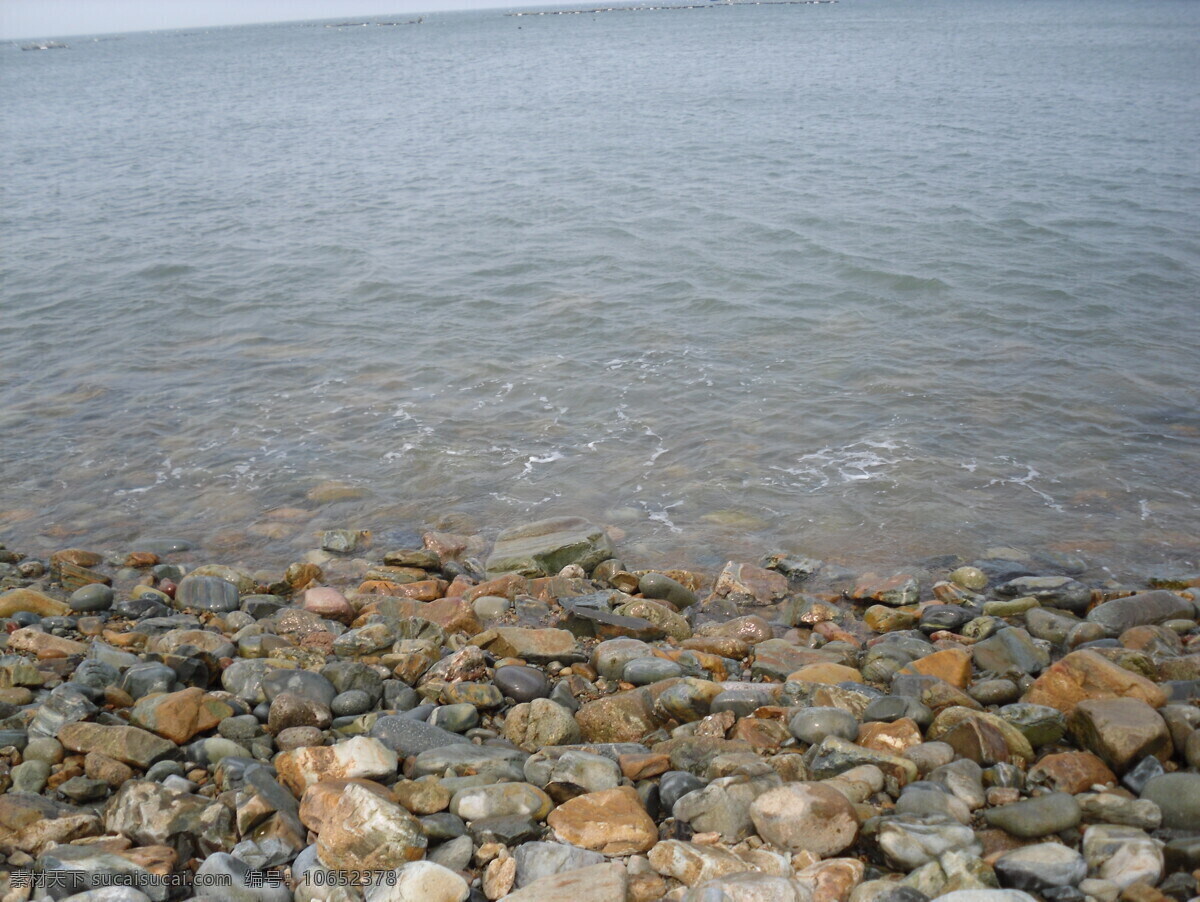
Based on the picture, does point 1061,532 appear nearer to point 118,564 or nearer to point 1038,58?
point 118,564

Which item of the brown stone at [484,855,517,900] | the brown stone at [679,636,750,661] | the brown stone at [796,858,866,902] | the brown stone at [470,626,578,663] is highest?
the brown stone at [484,855,517,900]

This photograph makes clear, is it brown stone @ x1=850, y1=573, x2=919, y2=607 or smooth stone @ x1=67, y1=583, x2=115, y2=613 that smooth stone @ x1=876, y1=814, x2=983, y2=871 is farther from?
smooth stone @ x1=67, y1=583, x2=115, y2=613

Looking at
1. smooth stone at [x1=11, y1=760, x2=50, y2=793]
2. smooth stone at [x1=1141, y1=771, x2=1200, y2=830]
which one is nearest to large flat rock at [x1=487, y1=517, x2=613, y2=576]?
smooth stone at [x1=11, y1=760, x2=50, y2=793]

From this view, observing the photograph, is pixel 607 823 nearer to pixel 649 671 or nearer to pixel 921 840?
pixel 921 840

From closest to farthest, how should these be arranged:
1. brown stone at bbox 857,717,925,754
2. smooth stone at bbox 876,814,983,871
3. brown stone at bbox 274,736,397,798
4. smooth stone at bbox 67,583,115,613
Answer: smooth stone at bbox 876,814,983,871 < brown stone at bbox 274,736,397,798 < brown stone at bbox 857,717,925,754 < smooth stone at bbox 67,583,115,613

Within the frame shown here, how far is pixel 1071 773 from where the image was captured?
541cm

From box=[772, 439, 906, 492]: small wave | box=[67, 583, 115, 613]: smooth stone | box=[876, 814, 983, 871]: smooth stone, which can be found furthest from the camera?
box=[772, 439, 906, 492]: small wave

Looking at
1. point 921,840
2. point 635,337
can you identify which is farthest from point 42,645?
point 635,337

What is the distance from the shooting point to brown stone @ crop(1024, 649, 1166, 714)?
6.27 meters

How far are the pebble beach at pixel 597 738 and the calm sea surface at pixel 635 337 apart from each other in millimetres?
1605

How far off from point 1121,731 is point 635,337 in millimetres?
11819

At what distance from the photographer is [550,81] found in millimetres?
60906

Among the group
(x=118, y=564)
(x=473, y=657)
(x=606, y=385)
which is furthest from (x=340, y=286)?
(x=473, y=657)

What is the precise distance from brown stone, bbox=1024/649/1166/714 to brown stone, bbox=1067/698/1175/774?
15.7 inches
